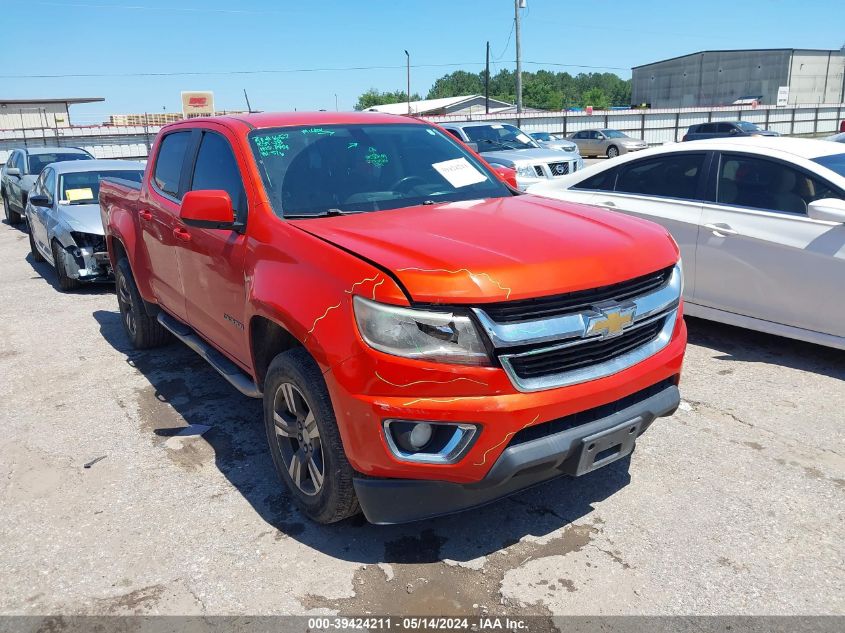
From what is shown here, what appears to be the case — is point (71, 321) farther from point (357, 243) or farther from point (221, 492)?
point (357, 243)

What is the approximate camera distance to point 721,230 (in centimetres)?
521

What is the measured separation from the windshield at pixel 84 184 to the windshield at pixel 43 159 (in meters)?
6.04

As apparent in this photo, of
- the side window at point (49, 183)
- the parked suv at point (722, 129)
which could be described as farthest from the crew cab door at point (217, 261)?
the parked suv at point (722, 129)

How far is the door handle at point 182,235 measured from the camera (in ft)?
13.2

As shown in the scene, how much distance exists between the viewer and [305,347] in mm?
2832

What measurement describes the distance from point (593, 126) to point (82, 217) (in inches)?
1214

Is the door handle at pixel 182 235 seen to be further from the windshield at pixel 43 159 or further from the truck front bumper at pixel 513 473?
the windshield at pixel 43 159

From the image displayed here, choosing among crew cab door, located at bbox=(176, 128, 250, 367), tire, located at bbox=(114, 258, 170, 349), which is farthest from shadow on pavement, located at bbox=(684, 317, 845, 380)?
tire, located at bbox=(114, 258, 170, 349)

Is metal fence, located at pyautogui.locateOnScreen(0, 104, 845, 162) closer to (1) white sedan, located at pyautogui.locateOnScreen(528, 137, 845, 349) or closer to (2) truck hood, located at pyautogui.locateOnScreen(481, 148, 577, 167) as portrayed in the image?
(2) truck hood, located at pyautogui.locateOnScreen(481, 148, 577, 167)

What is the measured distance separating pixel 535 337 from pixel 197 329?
103 inches

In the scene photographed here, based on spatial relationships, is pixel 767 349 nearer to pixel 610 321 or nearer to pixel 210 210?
pixel 610 321

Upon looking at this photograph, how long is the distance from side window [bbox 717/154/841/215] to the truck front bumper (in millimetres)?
3140

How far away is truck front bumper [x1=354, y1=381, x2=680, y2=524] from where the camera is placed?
2.50 metres

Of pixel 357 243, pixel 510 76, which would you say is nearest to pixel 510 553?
pixel 357 243
